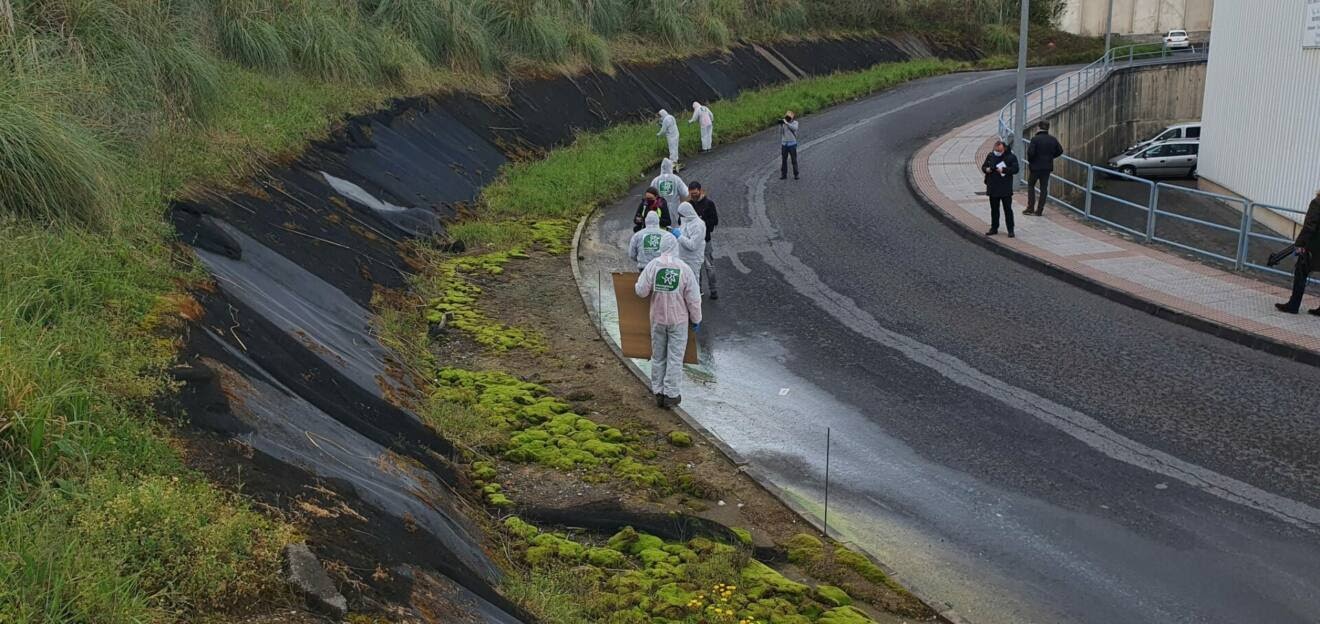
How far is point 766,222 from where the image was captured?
65.1 ft

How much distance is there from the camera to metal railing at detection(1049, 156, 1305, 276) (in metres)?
15.8

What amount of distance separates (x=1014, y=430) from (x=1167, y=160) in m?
27.3

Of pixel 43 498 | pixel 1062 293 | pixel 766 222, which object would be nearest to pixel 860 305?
pixel 1062 293

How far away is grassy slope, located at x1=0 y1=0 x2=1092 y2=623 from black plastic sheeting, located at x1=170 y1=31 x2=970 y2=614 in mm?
413

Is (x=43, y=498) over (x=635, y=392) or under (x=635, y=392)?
over

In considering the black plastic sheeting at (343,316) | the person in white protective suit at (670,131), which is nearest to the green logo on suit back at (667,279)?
the black plastic sheeting at (343,316)

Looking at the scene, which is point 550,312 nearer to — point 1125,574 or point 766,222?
point 766,222

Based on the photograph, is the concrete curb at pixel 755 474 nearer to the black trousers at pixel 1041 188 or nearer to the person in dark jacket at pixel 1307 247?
the person in dark jacket at pixel 1307 247

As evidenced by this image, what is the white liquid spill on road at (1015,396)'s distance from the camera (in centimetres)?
863

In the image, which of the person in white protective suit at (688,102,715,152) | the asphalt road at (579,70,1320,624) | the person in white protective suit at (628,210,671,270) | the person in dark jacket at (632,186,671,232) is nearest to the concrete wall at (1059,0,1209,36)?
the person in white protective suit at (688,102,715,152)

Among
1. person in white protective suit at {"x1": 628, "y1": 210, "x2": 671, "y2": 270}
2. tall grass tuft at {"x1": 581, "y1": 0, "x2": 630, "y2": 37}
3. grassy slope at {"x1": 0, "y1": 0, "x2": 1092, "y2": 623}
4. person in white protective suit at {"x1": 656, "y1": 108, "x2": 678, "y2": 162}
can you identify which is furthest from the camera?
tall grass tuft at {"x1": 581, "y1": 0, "x2": 630, "y2": 37}

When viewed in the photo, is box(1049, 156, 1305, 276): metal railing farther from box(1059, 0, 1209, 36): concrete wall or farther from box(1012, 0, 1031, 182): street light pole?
box(1059, 0, 1209, 36): concrete wall

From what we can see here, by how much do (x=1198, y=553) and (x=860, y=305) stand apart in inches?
274

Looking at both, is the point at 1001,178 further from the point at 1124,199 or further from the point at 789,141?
the point at 1124,199
